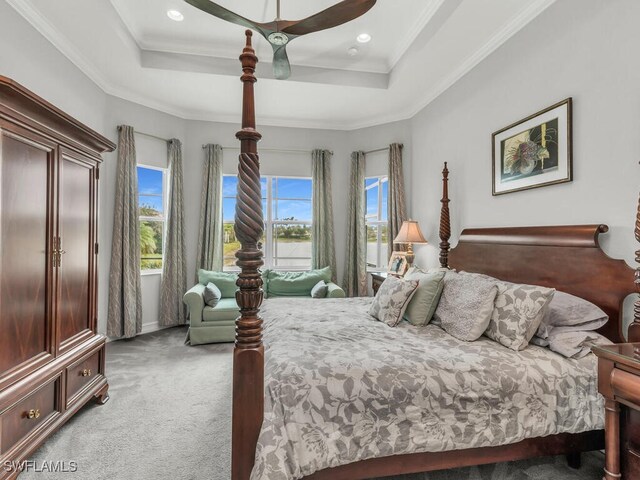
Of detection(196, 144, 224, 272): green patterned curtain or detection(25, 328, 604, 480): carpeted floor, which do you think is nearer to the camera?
detection(25, 328, 604, 480): carpeted floor

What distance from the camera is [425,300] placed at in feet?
7.57

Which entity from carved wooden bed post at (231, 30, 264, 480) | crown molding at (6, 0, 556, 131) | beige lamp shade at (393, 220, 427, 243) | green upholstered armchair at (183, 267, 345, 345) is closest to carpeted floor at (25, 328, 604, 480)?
carved wooden bed post at (231, 30, 264, 480)

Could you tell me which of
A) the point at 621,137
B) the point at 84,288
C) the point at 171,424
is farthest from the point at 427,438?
the point at 84,288

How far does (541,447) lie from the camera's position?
1.63 m

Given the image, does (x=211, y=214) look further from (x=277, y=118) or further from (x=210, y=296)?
(x=277, y=118)

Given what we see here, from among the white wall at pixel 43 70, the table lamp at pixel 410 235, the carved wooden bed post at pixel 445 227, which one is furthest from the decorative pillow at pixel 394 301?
the white wall at pixel 43 70

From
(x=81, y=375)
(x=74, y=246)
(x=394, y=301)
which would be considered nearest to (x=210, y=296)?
(x=81, y=375)

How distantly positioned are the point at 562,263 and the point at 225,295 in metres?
3.51

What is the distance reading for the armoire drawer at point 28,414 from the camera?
5.30 ft

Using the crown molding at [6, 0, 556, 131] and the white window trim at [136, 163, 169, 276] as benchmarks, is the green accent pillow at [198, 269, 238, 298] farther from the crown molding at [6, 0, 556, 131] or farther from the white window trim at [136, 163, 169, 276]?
the crown molding at [6, 0, 556, 131]

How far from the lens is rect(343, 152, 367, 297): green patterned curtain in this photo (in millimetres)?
4719

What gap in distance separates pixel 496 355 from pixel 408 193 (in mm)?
3081

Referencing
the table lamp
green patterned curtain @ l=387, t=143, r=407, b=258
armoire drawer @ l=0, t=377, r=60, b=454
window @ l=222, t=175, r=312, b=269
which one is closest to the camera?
armoire drawer @ l=0, t=377, r=60, b=454

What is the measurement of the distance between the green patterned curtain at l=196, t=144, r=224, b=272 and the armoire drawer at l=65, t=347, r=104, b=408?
214 centimetres
